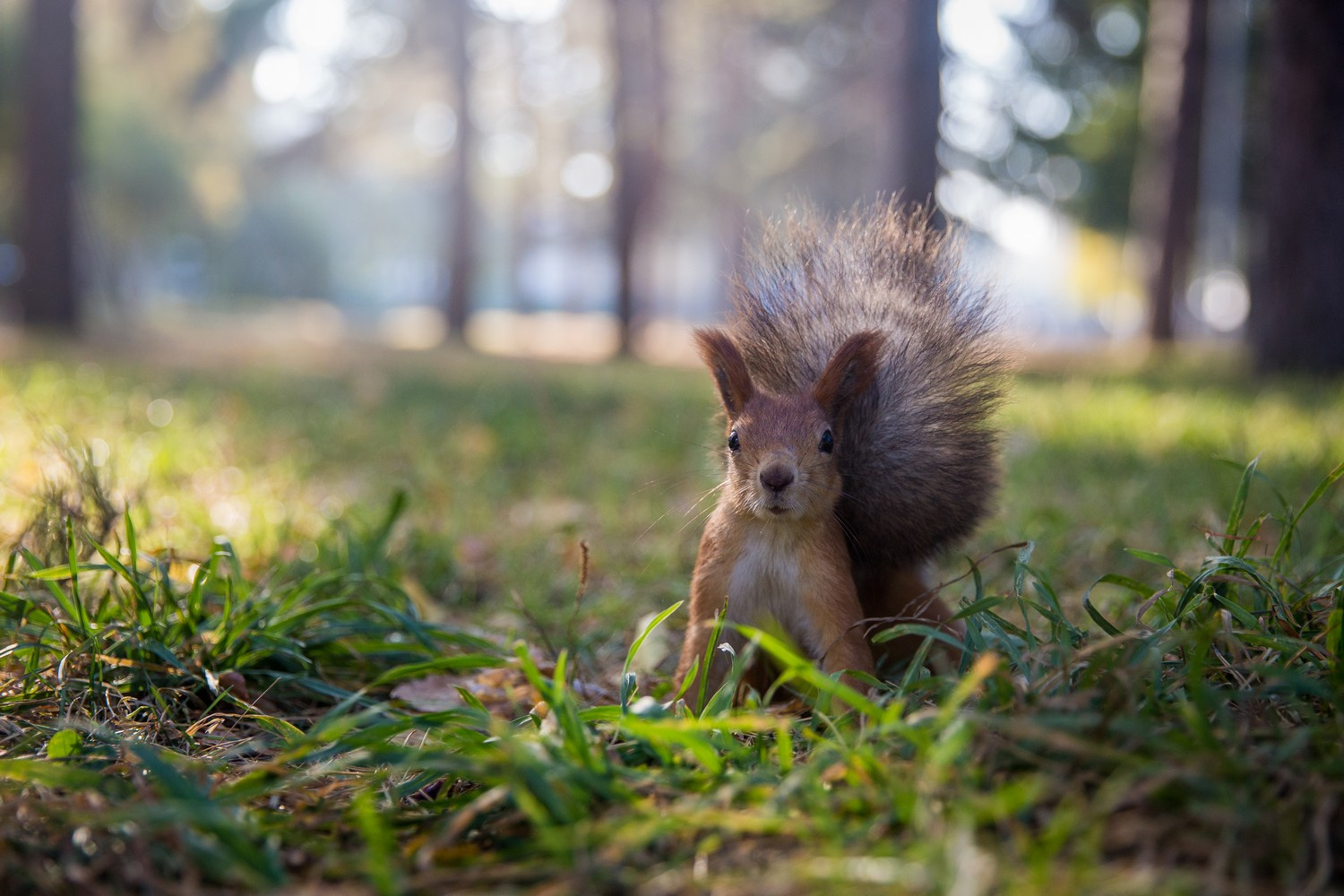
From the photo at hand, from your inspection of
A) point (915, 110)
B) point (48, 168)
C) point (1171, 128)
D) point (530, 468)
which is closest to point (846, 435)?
point (530, 468)

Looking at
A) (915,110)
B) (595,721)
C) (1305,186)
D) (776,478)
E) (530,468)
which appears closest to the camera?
(595,721)

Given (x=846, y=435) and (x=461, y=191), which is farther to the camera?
(x=461, y=191)

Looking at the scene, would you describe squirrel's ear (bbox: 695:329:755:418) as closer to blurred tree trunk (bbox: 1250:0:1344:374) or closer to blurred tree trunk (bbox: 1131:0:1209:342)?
blurred tree trunk (bbox: 1250:0:1344:374)

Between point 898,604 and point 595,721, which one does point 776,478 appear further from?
point 595,721

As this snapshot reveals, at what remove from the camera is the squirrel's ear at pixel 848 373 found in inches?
84.9

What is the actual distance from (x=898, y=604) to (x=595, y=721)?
0.82 metres

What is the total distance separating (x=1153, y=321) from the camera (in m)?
15.5

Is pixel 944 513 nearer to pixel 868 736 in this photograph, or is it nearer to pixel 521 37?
pixel 868 736

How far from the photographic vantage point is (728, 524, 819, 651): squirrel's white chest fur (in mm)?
2148

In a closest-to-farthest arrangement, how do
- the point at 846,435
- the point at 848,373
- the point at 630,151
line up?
the point at 848,373, the point at 846,435, the point at 630,151

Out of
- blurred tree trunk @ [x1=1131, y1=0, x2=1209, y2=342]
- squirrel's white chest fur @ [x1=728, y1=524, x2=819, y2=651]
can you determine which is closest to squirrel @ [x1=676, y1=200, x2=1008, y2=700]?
squirrel's white chest fur @ [x1=728, y1=524, x2=819, y2=651]

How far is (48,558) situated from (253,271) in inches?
2008

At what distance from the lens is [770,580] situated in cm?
217

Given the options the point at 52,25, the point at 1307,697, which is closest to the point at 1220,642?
the point at 1307,697
